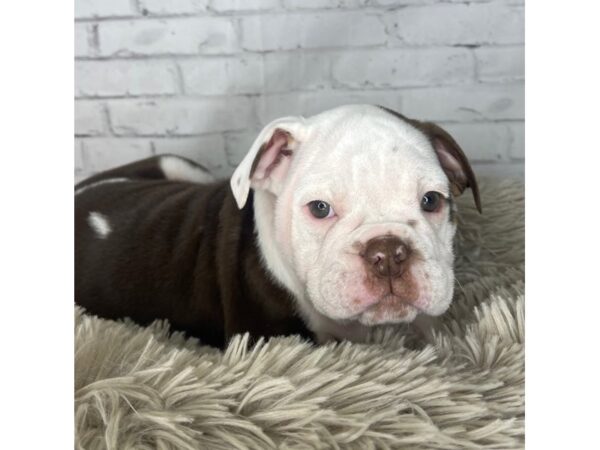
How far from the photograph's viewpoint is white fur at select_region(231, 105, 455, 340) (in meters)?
0.92

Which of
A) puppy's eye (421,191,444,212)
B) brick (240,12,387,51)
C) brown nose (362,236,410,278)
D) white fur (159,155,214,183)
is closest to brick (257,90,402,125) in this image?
brick (240,12,387,51)

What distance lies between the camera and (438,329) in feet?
3.42

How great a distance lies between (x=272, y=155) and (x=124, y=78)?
0.47 m

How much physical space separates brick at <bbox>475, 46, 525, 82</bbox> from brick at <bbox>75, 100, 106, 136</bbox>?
777 millimetres

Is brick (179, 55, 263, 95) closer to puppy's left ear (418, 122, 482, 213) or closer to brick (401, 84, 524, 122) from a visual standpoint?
brick (401, 84, 524, 122)

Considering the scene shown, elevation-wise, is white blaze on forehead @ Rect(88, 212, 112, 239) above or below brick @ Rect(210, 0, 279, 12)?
below

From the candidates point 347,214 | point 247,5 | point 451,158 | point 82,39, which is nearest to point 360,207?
point 347,214

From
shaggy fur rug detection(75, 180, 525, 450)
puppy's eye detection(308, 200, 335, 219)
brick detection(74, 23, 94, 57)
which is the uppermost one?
brick detection(74, 23, 94, 57)

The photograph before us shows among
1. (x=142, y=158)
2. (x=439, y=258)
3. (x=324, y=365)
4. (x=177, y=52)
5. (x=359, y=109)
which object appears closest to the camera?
(x=324, y=365)

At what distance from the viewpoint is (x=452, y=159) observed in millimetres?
1123
